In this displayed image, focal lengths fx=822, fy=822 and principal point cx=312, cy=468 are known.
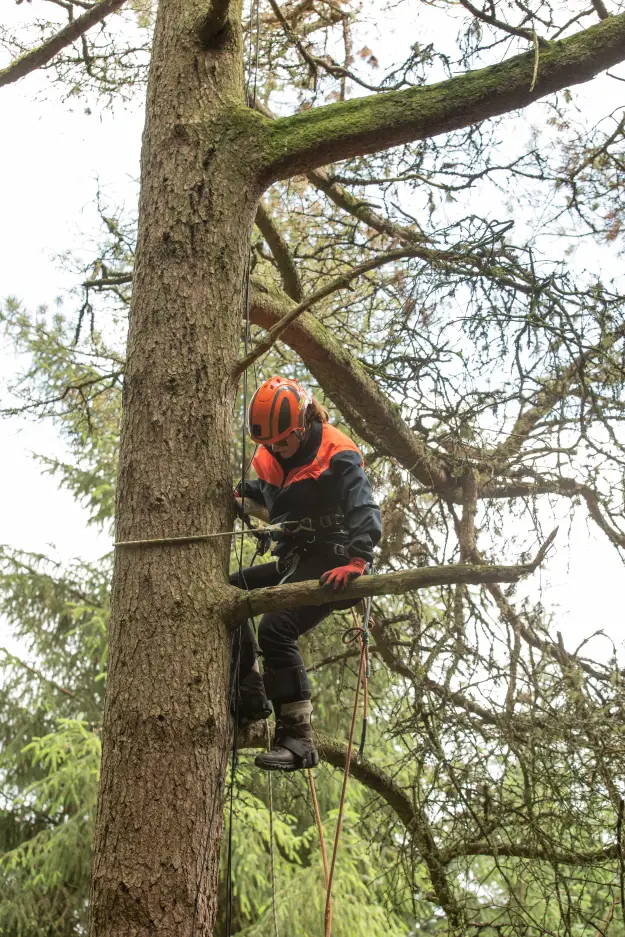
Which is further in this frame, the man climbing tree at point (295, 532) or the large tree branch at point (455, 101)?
the man climbing tree at point (295, 532)

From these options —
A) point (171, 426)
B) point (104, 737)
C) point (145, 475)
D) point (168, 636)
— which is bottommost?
point (104, 737)

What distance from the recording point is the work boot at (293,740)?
124 inches

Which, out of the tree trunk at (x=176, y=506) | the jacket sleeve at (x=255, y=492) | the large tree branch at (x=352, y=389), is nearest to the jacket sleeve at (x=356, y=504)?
the jacket sleeve at (x=255, y=492)

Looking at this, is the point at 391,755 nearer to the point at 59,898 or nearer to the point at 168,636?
the point at 59,898

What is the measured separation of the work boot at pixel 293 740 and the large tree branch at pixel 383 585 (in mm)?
786

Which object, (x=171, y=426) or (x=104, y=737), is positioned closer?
(x=104, y=737)

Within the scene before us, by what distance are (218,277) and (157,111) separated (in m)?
0.91

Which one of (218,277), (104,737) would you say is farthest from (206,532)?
(218,277)

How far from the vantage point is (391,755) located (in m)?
9.62

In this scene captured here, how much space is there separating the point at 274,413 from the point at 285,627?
89cm

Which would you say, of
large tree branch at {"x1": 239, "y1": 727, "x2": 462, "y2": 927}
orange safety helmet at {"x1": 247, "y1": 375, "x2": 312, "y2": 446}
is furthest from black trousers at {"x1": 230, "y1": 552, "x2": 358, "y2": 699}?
large tree branch at {"x1": 239, "y1": 727, "x2": 462, "y2": 927}

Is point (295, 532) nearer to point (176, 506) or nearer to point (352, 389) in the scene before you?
point (176, 506)

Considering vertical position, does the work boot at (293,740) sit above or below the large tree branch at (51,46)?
below

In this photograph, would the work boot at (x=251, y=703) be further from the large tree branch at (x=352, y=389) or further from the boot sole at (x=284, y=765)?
the large tree branch at (x=352, y=389)
